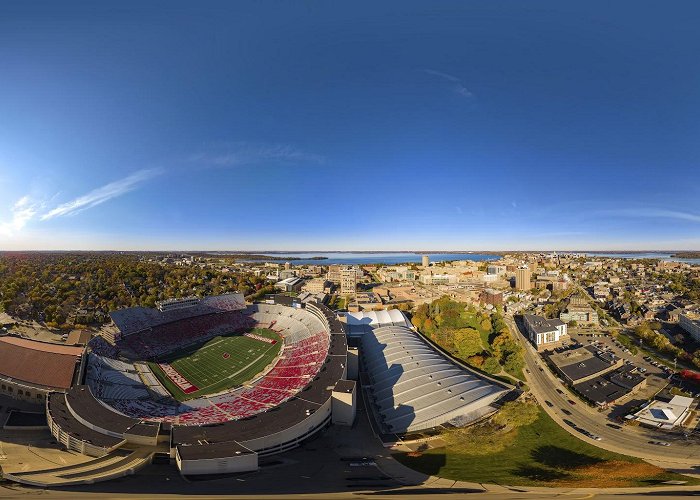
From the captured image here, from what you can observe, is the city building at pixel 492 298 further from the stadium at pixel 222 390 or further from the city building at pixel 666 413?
the city building at pixel 666 413


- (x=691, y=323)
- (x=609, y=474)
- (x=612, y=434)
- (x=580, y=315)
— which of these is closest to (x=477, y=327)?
(x=580, y=315)

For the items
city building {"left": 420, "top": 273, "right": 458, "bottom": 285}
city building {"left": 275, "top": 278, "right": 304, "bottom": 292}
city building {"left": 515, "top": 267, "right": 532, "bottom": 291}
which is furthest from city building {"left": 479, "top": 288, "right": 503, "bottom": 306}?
city building {"left": 275, "top": 278, "right": 304, "bottom": 292}

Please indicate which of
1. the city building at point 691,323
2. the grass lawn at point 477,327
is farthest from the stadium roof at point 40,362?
the city building at point 691,323

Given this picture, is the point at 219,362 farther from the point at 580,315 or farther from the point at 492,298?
the point at 580,315

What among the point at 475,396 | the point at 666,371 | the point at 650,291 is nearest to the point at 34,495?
→ the point at 475,396

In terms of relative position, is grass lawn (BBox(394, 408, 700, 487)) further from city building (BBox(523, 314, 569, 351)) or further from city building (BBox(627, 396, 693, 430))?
city building (BBox(523, 314, 569, 351))

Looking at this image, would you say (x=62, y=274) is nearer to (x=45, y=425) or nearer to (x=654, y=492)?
(x=45, y=425)
